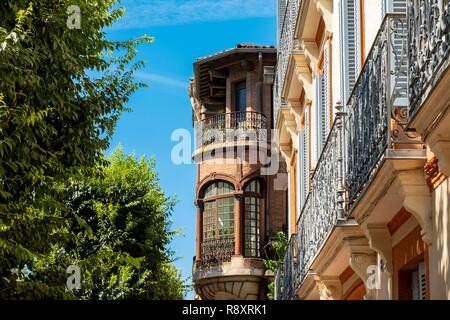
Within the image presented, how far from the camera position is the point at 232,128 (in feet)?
151

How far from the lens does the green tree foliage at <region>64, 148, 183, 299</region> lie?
30.4 meters

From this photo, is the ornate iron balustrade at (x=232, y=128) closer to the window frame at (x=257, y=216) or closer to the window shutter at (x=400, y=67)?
the window frame at (x=257, y=216)

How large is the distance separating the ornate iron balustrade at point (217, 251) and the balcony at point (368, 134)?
95.4ft

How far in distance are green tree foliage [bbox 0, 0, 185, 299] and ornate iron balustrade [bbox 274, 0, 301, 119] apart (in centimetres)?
455

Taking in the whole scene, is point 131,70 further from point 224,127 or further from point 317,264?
point 224,127

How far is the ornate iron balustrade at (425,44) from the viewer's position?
7902 mm

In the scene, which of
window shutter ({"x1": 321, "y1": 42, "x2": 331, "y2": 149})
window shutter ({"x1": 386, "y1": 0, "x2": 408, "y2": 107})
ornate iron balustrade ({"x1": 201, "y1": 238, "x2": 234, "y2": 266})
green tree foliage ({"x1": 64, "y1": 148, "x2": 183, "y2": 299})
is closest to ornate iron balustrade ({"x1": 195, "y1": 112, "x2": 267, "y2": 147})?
ornate iron balustrade ({"x1": 201, "y1": 238, "x2": 234, "y2": 266})

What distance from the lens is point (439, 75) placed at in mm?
7754

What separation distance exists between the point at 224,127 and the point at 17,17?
107 feet

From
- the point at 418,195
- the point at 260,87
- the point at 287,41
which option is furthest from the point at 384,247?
the point at 260,87

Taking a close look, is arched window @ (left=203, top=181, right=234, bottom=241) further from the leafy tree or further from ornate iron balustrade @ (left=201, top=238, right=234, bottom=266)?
the leafy tree

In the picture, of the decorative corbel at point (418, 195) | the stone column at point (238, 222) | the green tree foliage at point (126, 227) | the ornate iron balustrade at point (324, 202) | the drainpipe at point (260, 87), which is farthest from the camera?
the drainpipe at point (260, 87)

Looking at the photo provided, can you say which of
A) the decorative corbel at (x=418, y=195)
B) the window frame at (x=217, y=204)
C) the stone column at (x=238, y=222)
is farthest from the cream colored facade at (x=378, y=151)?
the window frame at (x=217, y=204)
